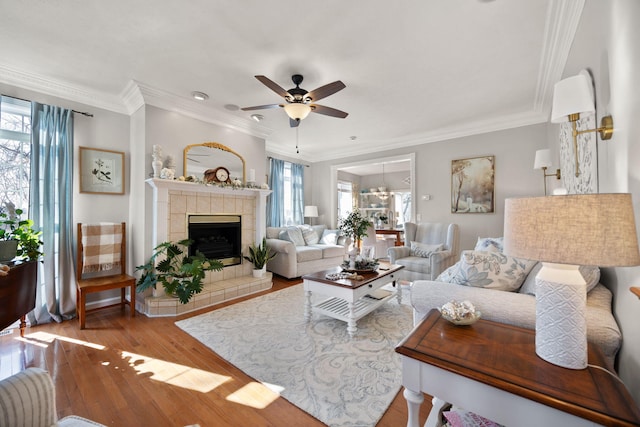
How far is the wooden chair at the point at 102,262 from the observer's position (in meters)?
2.84

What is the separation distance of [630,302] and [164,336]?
3232mm

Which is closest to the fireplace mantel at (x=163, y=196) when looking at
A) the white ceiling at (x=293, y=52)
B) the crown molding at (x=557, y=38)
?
the white ceiling at (x=293, y=52)

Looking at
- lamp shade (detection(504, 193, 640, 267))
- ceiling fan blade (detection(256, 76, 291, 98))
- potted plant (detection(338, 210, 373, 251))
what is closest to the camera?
lamp shade (detection(504, 193, 640, 267))

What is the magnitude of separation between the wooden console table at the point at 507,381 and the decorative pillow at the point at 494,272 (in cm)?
40

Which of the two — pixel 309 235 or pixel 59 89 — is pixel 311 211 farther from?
pixel 59 89

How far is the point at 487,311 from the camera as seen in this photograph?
4.87ft

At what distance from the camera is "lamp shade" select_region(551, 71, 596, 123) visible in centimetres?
140

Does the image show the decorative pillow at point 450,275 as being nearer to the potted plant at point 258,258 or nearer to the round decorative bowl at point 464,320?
the round decorative bowl at point 464,320

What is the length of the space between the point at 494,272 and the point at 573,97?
1052 mm

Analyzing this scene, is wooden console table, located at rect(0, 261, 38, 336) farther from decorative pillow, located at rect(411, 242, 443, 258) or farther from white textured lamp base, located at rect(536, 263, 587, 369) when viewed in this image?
decorative pillow, located at rect(411, 242, 443, 258)

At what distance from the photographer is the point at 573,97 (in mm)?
1431

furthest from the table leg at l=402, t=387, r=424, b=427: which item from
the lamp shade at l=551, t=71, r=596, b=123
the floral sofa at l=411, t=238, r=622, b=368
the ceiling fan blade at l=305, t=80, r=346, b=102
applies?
the ceiling fan blade at l=305, t=80, r=346, b=102

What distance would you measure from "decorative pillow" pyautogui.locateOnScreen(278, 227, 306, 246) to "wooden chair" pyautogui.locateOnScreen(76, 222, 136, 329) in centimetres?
243

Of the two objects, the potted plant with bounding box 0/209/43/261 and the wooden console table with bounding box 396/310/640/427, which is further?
the potted plant with bounding box 0/209/43/261
